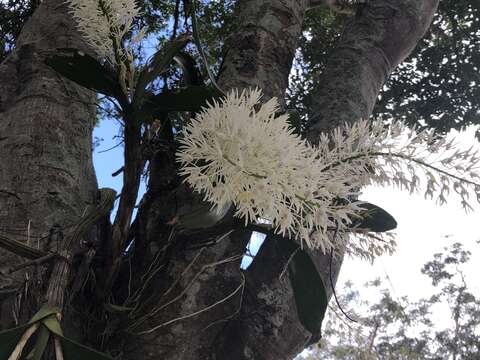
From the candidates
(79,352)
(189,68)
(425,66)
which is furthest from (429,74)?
(79,352)

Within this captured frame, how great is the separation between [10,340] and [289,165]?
1.52 feet

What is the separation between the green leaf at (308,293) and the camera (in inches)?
38.8

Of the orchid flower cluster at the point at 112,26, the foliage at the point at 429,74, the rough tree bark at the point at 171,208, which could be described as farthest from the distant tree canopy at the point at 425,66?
the orchid flower cluster at the point at 112,26

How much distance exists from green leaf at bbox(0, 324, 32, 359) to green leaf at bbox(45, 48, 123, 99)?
0.47 m

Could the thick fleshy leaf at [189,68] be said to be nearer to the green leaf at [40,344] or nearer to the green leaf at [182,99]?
the green leaf at [182,99]

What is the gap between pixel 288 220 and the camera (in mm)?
715

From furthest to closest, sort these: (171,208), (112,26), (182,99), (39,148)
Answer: (39,148) → (171,208) → (182,99) → (112,26)

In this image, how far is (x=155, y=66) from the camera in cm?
94

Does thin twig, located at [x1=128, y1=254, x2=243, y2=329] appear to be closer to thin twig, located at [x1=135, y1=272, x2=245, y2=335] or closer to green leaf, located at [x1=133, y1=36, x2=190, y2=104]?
thin twig, located at [x1=135, y1=272, x2=245, y2=335]

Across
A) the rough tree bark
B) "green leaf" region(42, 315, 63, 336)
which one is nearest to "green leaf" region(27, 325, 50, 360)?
"green leaf" region(42, 315, 63, 336)

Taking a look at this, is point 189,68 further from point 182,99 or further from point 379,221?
point 379,221

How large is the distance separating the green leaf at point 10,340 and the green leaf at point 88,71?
1.54 ft

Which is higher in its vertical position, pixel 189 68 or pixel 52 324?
pixel 189 68

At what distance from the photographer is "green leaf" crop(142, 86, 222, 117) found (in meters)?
0.97
